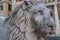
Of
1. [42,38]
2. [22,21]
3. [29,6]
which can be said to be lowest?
[42,38]

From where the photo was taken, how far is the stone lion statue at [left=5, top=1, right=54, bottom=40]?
4.36 feet

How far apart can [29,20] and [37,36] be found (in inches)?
4.9

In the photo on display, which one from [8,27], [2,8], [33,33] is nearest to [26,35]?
[33,33]

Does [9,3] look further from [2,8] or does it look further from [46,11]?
[46,11]

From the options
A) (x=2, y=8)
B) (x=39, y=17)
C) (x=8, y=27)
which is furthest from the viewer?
(x=2, y=8)

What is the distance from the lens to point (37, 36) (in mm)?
1414

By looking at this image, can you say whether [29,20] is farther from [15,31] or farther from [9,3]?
[9,3]

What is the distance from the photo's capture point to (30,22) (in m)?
1.39

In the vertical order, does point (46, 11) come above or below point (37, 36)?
above

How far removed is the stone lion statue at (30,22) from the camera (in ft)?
4.36

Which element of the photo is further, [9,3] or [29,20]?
[9,3]

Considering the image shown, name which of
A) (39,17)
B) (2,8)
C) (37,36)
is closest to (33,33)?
(37,36)

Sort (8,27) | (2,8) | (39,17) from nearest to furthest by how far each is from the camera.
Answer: (39,17), (8,27), (2,8)

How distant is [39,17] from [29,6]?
0.13 m
